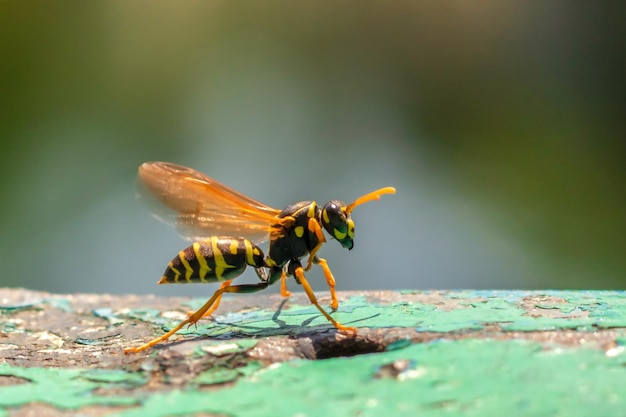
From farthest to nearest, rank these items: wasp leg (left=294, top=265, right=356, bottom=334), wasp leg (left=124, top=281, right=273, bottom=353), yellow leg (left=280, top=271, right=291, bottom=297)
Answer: yellow leg (left=280, top=271, right=291, bottom=297) < wasp leg (left=124, top=281, right=273, bottom=353) < wasp leg (left=294, top=265, right=356, bottom=334)

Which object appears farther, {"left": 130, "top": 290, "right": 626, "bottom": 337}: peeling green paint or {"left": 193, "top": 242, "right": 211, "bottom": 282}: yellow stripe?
{"left": 193, "top": 242, "right": 211, "bottom": 282}: yellow stripe

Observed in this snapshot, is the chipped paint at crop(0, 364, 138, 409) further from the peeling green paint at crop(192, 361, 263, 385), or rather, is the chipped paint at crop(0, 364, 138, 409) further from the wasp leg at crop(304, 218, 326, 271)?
the wasp leg at crop(304, 218, 326, 271)

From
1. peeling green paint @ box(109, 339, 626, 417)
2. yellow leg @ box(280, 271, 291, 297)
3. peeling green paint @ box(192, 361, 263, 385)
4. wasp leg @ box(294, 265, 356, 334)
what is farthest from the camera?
yellow leg @ box(280, 271, 291, 297)

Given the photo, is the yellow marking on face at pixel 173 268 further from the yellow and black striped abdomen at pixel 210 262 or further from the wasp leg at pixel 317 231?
the wasp leg at pixel 317 231

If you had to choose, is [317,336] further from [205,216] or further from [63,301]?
[63,301]

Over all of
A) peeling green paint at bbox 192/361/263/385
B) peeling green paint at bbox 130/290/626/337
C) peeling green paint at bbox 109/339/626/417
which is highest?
peeling green paint at bbox 130/290/626/337

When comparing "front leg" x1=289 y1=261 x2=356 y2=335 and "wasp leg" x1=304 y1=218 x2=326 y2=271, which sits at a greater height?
"wasp leg" x1=304 y1=218 x2=326 y2=271

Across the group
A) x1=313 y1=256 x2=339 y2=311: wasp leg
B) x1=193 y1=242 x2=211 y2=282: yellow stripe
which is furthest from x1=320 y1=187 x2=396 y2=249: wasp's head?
x1=193 y1=242 x2=211 y2=282: yellow stripe

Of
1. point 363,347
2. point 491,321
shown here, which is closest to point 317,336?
point 363,347

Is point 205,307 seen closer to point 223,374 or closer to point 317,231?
point 317,231
